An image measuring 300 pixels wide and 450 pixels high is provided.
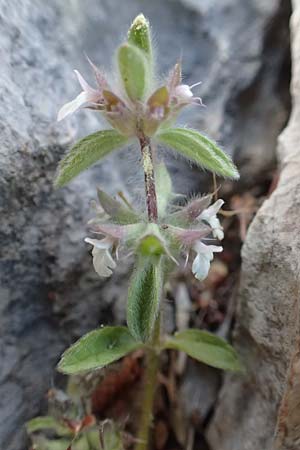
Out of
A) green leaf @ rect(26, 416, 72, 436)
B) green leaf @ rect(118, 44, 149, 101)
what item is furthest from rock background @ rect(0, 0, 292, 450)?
green leaf @ rect(118, 44, 149, 101)

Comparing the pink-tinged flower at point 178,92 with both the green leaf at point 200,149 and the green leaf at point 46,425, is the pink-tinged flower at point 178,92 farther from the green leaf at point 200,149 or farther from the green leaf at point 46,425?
the green leaf at point 46,425

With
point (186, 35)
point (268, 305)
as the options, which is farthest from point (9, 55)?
point (268, 305)

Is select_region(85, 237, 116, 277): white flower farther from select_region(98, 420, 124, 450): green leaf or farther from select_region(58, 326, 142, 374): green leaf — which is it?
select_region(98, 420, 124, 450): green leaf

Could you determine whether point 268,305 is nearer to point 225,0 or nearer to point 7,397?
point 7,397

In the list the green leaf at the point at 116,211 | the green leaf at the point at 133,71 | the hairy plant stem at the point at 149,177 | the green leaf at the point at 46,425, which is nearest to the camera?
the green leaf at the point at 133,71

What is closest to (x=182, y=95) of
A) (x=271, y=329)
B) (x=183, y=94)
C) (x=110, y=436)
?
(x=183, y=94)

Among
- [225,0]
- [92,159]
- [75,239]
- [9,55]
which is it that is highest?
[225,0]

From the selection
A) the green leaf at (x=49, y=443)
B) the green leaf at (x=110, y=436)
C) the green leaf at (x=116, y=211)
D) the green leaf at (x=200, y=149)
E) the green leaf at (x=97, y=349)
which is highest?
the green leaf at (x=200, y=149)

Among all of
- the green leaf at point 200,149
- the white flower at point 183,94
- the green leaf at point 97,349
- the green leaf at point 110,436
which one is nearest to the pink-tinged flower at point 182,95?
the white flower at point 183,94
